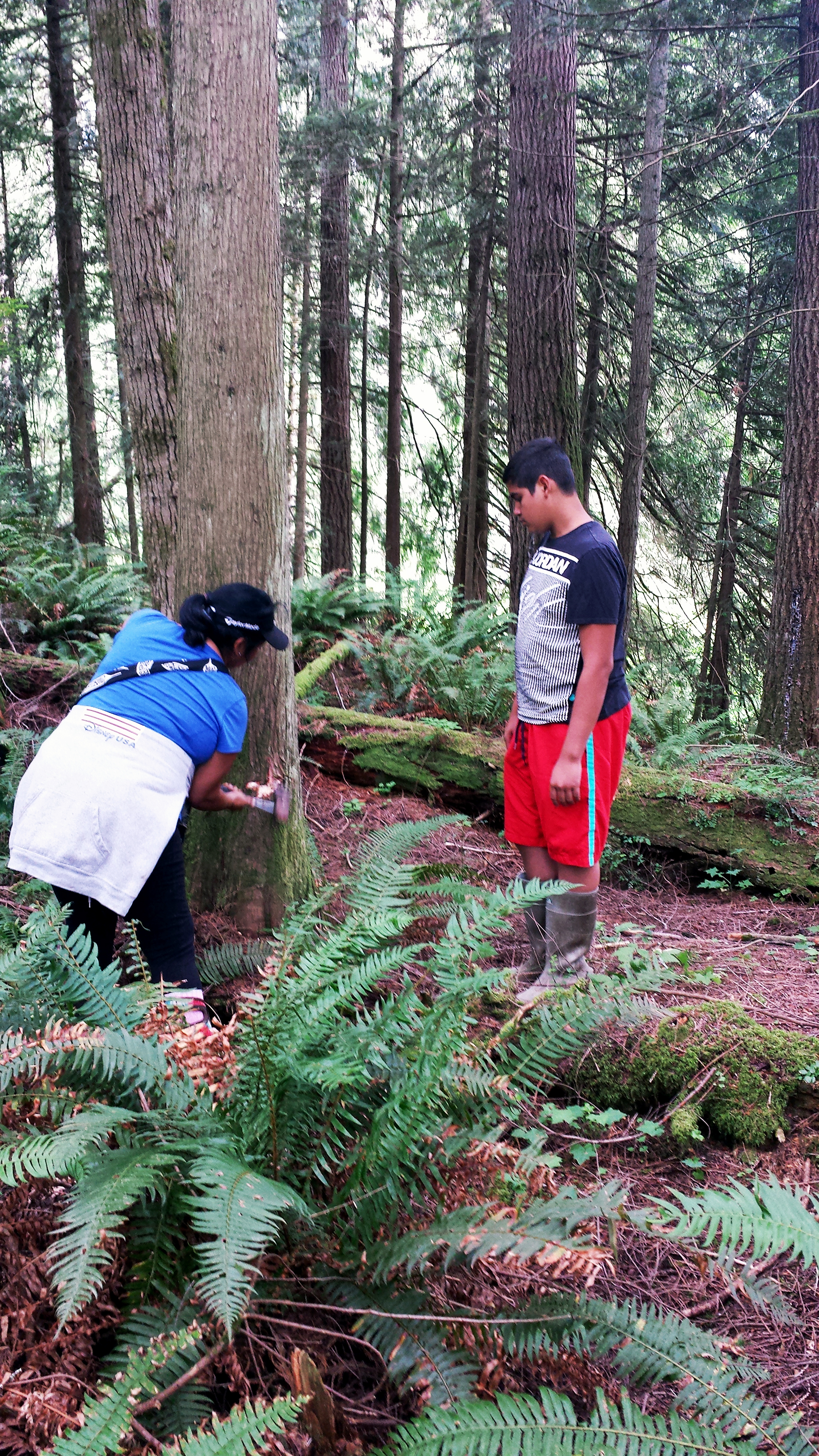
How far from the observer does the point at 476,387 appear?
46.9 ft

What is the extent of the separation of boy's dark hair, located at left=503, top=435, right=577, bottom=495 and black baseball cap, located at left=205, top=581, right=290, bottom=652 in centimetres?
107

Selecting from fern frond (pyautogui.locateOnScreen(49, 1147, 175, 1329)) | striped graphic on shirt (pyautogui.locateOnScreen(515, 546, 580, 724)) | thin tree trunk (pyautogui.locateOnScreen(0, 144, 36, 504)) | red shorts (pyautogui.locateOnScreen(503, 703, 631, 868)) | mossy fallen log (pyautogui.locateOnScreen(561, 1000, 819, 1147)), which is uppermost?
thin tree trunk (pyautogui.locateOnScreen(0, 144, 36, 504))

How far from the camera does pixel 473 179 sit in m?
12.3

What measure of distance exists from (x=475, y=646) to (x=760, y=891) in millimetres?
3844

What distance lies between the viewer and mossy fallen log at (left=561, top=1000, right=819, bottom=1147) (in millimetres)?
3084

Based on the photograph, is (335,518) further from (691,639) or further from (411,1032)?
(411,1032)

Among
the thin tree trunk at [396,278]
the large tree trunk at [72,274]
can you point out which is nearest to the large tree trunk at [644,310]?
the thin tree trunk at [396,278]

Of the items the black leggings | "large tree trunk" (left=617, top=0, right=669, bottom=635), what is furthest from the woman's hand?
"large tree trunk" (left=617, top=0, right=669, bottom=635)

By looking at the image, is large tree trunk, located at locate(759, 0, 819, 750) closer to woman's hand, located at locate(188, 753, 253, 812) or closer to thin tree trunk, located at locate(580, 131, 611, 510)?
thin tree trunk, located at locate(580, 131, 611, 510)

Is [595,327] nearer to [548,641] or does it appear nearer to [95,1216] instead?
[548,641]

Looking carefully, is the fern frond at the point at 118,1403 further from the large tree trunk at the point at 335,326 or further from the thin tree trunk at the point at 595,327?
the large tree trunk at the point at 335,326

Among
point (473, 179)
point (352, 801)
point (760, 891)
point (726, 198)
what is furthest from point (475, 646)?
point (726, 198)

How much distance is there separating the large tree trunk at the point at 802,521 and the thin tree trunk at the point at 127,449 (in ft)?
20.1

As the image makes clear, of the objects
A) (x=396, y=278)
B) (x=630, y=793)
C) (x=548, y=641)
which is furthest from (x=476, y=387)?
(x=548, y=641)
